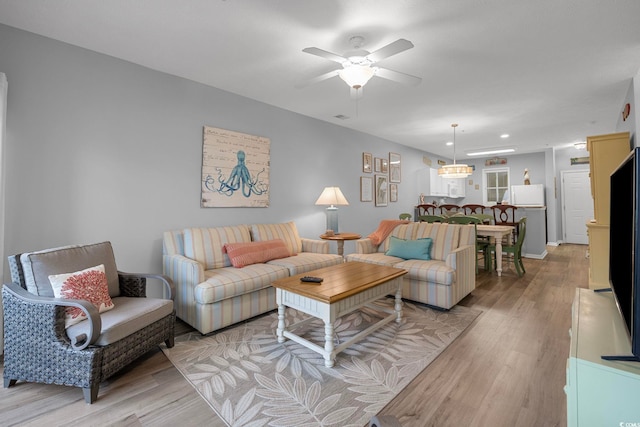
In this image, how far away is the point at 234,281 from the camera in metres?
2.70

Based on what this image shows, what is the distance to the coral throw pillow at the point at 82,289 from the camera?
1888 millimetres

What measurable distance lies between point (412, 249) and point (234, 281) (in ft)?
7.02

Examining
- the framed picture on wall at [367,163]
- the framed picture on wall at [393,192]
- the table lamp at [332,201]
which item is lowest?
the table lamp at [332,201]

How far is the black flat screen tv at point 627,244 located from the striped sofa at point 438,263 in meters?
1.47

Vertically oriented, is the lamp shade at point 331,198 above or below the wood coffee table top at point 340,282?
above

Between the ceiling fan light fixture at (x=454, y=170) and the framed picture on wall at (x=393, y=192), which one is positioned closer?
the ceiling fan light fixture at (x=454, y=170)

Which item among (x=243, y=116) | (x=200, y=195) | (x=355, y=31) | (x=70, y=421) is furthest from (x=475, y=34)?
(x=70, y=421)

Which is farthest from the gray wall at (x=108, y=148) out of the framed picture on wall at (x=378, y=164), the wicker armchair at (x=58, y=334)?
the framed picture on wall at (x=378, y=164)

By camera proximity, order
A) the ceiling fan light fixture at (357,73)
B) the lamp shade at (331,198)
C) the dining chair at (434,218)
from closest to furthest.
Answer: the ceiling fan light fixture at (357,73) → the lamp shade at (331,198) → the dining chair at (434,218)

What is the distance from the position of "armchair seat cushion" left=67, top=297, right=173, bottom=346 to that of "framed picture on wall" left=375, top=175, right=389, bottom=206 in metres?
4.63

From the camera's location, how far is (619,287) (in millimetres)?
1480

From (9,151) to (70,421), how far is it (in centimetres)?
208

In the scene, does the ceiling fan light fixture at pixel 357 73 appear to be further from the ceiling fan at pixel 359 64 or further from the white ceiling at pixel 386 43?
the white ceiling at pixel 386 43

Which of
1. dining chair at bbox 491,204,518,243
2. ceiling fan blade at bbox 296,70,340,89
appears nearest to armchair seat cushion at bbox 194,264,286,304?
ceiling fan blade at bbox 296,70,340,89
